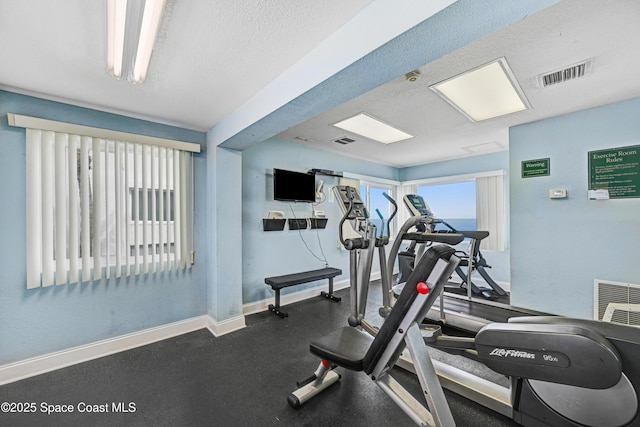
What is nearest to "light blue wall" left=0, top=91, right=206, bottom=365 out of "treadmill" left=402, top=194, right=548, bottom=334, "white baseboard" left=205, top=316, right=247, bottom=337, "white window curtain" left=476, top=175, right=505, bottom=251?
"white baseboard" left=205, top=316, right=247, bottom=337

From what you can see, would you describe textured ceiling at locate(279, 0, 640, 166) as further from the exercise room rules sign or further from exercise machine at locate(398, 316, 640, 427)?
exercise machine at locate(398, 316, 640, 427)

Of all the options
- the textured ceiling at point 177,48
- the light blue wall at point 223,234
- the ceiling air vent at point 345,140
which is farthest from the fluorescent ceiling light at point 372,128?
the light blue wall at point 223,234

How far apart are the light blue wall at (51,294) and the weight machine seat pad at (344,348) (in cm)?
205

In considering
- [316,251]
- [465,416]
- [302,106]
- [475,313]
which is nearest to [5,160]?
[302,106]

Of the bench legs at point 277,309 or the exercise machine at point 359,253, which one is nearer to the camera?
the exercise machine at point 359,253

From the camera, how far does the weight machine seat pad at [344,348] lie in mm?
1460

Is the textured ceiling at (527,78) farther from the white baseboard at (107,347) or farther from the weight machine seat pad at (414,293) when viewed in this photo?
the white baseboard at (107,347)

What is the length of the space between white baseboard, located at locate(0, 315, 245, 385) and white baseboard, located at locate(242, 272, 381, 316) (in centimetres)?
39

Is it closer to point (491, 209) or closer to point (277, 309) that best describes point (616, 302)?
point (491, 209)

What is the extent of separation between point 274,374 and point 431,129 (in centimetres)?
330

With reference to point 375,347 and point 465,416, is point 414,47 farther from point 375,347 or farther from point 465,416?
point 465,416

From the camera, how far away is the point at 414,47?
1.25m

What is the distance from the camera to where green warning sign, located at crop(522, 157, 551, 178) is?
9.95 ft

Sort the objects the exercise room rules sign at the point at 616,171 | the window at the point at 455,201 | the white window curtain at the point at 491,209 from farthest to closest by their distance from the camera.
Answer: the window at the point at 455,201
the white window curtain at the point at 491,209
the exercise room rules sign at the point at 616,171
